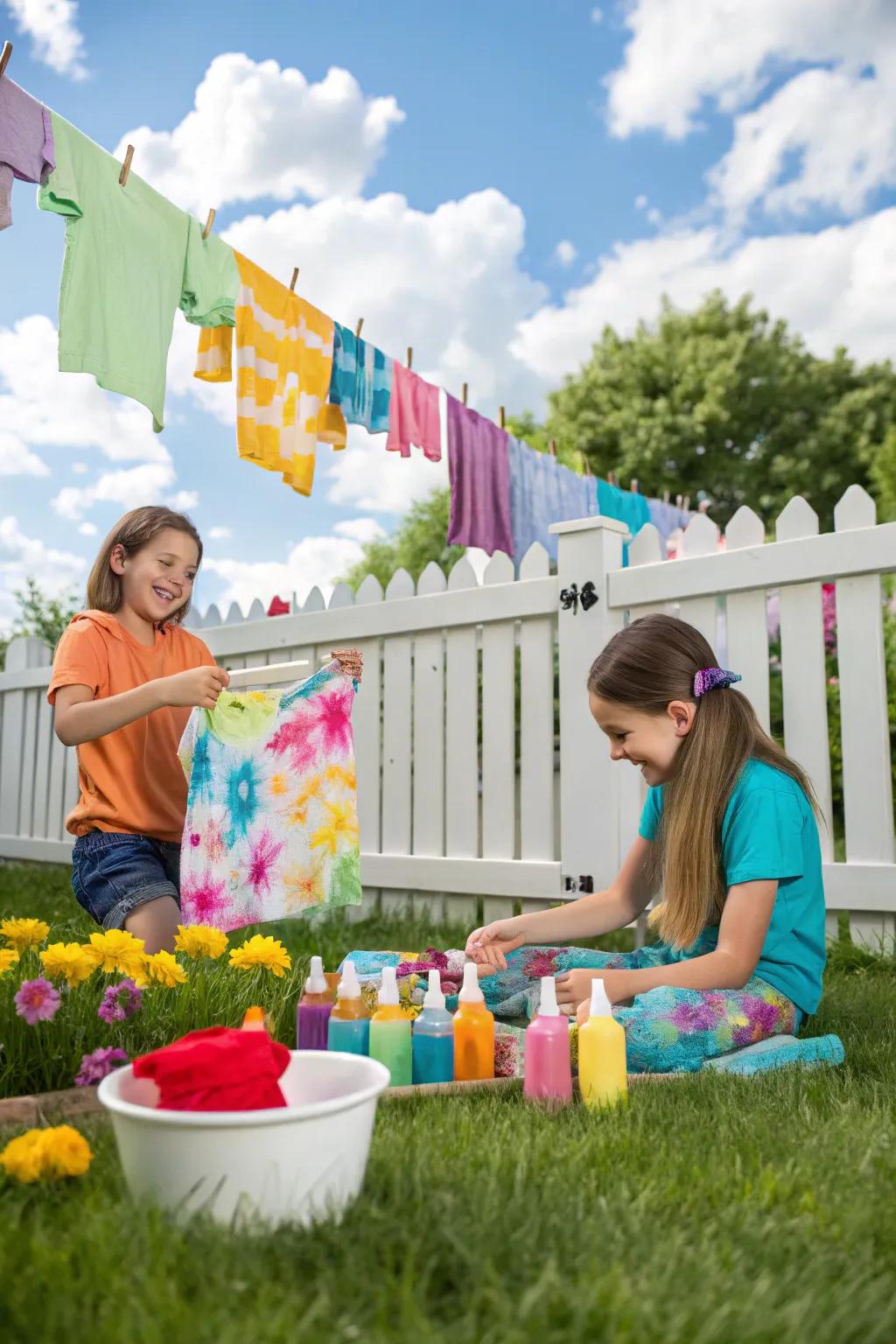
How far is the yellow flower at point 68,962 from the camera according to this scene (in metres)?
1.86

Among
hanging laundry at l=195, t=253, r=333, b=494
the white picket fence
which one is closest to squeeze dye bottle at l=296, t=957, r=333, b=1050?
the white picket fence

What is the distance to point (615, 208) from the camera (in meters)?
22.0

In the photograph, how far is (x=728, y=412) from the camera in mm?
19844

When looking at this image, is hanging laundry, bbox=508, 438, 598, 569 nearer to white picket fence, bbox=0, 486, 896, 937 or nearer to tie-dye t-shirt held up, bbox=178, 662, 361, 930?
white picket fence, bbox=0, 486, 896, 937

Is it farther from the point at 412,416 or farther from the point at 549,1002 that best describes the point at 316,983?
the point at 412,416

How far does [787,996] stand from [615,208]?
2243 centimetres

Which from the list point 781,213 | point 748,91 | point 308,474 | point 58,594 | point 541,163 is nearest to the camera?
point 308,474

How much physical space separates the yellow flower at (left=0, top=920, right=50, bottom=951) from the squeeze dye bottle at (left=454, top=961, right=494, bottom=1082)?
901 mm

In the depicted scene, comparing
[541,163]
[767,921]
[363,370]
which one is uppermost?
[541,163]

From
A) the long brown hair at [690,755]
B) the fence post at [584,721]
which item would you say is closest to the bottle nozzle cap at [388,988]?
the long brown hair at [690,755]

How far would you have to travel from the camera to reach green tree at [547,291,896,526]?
19.6 m

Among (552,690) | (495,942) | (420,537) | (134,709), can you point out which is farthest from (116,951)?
(420,537)

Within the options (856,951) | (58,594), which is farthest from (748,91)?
(856,951)

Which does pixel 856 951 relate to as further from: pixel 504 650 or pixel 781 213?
pixel 781 213
